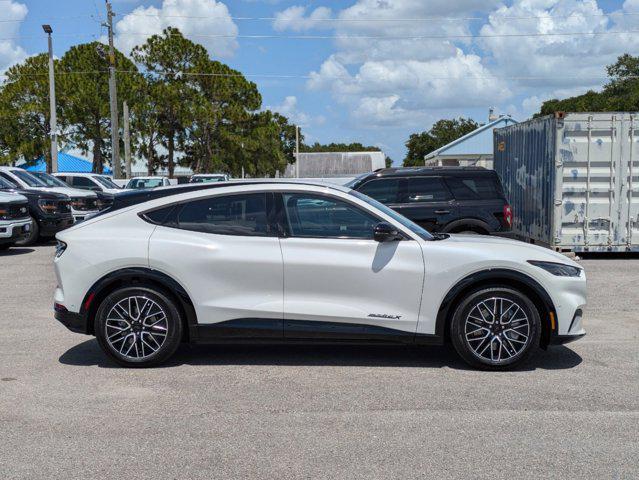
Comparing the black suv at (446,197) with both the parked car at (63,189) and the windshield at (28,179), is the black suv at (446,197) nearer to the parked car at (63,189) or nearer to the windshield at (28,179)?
the parked car at (63,189)

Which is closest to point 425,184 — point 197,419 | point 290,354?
point 290,354

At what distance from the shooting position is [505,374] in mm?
6227

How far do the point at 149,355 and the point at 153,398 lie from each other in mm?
806

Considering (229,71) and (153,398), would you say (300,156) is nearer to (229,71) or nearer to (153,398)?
(229,71)

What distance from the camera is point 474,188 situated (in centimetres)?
1216

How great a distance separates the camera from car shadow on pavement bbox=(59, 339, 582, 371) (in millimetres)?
6582

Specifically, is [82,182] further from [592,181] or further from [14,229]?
[592,181]

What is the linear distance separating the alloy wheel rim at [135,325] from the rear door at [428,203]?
653cm

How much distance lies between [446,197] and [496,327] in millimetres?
6179

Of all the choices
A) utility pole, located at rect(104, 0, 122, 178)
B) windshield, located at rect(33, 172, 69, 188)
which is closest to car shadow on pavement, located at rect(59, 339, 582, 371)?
windshield, located at rect(33, 172, 69, 188)

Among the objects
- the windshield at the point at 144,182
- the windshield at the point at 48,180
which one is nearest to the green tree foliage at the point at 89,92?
the windshield at the point at 144,182

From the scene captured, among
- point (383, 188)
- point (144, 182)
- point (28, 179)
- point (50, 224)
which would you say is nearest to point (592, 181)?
point (383, 188)

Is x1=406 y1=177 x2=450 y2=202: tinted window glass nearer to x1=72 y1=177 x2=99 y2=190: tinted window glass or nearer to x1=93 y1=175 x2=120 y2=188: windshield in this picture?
x1=72 y1=177 x2=99 y2=190: tinted window glass

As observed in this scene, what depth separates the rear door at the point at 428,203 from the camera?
12.1m
